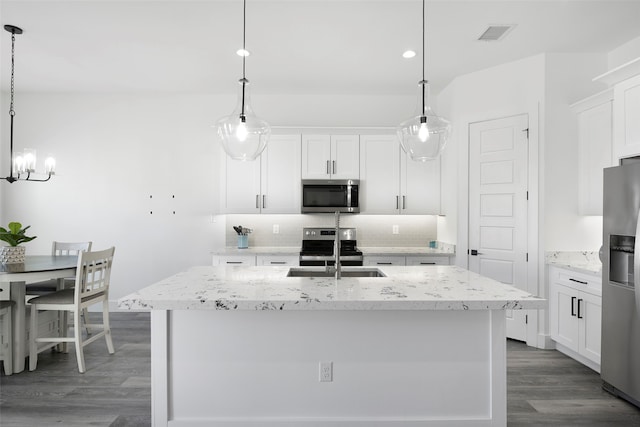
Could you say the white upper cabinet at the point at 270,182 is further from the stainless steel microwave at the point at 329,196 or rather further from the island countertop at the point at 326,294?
the island countertop at the point at 326,294

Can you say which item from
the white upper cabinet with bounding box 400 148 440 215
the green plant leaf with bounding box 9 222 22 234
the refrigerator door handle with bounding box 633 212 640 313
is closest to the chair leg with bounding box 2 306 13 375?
the green plant leaf with bounding box 9 222 22 234

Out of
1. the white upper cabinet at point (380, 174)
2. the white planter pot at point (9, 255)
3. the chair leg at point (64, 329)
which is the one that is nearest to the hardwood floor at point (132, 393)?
the chair leg at point (64, 329)

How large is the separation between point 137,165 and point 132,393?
313 cm

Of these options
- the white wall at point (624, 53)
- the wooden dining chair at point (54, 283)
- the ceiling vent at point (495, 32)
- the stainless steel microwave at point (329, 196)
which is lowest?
the wooden dining chair at point (54, 283)

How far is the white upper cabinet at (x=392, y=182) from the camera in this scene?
4.73 metres

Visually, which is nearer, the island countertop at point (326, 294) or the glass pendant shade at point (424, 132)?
the island countertop at point (326, 294)

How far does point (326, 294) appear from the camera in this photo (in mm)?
2029

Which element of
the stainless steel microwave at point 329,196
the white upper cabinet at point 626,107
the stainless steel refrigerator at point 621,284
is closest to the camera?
the stainless steel refrigerator at point 621,284

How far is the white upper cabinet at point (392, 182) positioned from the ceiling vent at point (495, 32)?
5.14 ft

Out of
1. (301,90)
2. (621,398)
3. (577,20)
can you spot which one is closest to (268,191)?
(301,90)

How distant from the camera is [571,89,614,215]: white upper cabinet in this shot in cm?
336

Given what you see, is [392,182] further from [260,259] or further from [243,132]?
[243,132]

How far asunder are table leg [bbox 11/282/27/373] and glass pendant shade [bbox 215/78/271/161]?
2.25 metres

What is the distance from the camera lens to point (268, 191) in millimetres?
4707
